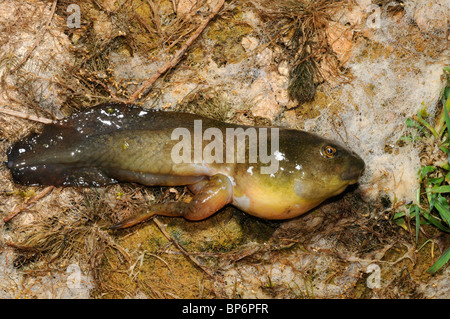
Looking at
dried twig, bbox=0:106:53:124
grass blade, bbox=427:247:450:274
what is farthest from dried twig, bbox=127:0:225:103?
grass blade, bbox=427:247:450:274

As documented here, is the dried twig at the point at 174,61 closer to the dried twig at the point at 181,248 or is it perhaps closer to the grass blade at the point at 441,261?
the dried twig at the point at 181,248

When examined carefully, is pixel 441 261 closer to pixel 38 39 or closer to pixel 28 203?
pixel 28 203

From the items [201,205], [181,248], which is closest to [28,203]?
[181,248]

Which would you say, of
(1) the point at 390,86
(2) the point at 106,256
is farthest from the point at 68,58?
(1) the point at 390,86

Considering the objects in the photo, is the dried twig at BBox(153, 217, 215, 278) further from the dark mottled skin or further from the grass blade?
the grass blade

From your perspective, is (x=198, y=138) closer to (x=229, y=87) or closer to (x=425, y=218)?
(x=229, y=87)

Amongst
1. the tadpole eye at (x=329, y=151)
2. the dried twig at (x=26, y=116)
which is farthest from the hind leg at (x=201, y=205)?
the dried twig at (x=26, y=116)
